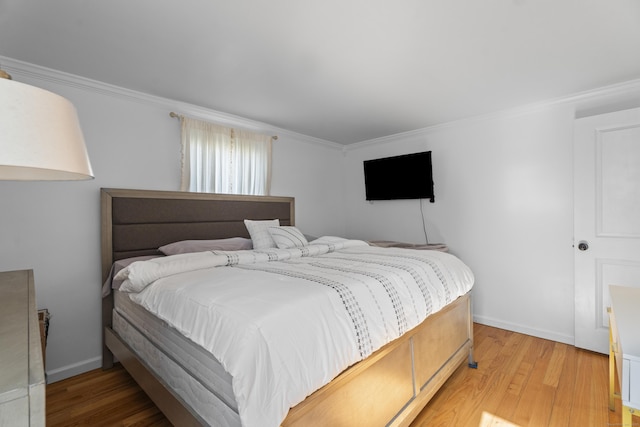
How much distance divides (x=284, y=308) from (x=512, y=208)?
301 cm

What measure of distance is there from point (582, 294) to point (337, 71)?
295cm

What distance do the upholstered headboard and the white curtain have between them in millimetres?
139

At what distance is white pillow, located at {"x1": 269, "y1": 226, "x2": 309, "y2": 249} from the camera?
9.62 ft

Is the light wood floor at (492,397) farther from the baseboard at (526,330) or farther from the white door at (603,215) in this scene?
the white door at (603,215)

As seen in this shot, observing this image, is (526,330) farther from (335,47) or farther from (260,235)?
(335,47)

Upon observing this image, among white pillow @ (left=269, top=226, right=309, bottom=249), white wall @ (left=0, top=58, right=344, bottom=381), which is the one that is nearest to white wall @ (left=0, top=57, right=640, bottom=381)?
white wall @ (left=0, top=58, right=344, bottom=381)

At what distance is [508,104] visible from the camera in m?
3.06

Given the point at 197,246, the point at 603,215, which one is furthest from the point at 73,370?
the point at 603,215

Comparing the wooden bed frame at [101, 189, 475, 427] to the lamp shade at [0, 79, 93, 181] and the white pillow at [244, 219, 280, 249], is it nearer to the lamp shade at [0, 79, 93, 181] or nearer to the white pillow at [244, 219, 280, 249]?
the white pillow at [244, 219, 280, 249]

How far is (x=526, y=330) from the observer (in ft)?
10.4

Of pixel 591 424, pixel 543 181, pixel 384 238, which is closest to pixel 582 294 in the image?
pixel 543 181

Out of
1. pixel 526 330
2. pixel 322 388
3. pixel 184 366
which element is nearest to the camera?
pixel 322 388

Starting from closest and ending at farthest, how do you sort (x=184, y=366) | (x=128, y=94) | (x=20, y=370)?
(x=20, y=370)
(x=184, y=366)
(x=128, y=94)

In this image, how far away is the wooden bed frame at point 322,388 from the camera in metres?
1.34
